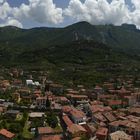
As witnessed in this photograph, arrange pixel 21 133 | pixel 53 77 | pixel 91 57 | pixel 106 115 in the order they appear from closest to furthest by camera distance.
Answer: pixel 21 133, pixel 106 115, pixel 53 77, pixel 91 57

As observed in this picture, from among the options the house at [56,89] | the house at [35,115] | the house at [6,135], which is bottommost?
the house at [6,135]

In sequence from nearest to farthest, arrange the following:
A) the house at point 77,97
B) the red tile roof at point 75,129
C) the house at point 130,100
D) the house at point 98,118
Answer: the red tile roof at point 75,129 → the house at point 98,118 → the house at point 130,100 → the house at point 77,97

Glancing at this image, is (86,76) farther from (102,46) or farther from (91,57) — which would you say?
(102,46)

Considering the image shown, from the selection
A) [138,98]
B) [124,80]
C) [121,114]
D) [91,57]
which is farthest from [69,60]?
[121,114]

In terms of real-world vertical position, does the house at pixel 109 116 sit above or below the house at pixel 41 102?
below

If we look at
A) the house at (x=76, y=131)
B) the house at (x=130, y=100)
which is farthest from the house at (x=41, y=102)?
the house at (x=76, y=131)

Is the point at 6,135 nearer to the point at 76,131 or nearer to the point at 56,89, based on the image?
the point at 76,131

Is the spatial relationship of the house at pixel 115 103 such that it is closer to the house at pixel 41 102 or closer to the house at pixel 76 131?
the house at pixel 41 102
